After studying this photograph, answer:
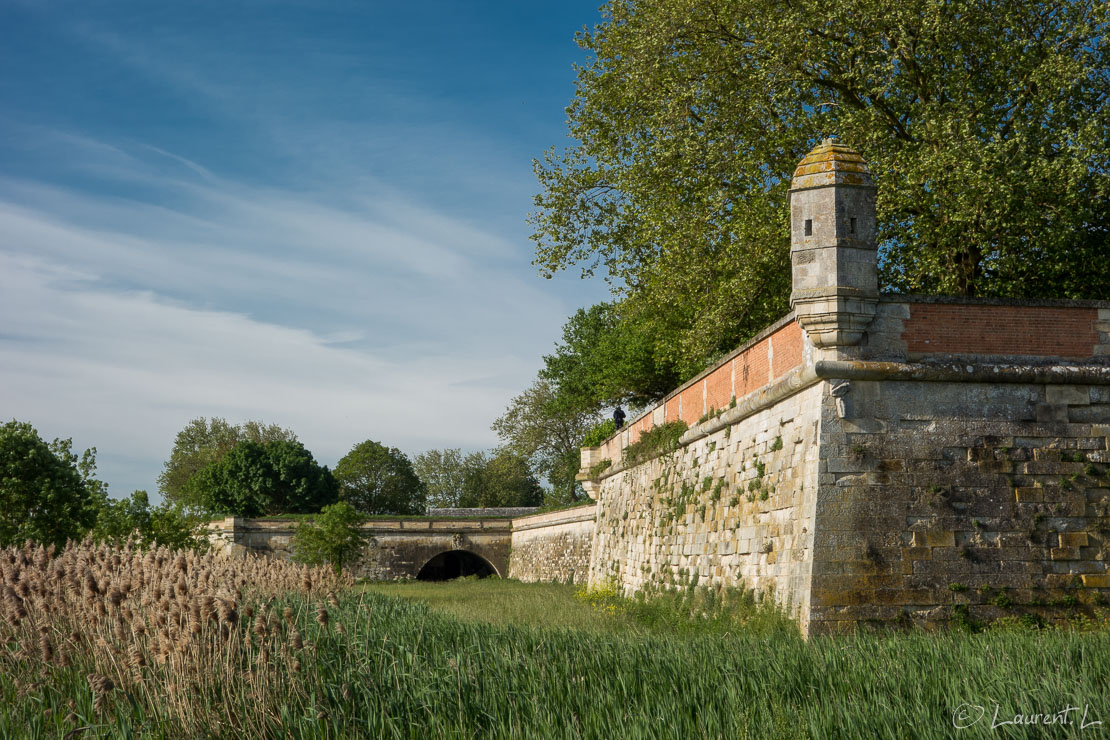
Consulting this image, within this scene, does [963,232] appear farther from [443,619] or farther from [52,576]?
[52,576]

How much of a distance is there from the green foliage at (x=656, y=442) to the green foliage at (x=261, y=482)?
3813 cm

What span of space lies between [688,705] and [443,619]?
5.14 meters

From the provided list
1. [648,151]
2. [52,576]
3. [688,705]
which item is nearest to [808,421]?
[688,705]

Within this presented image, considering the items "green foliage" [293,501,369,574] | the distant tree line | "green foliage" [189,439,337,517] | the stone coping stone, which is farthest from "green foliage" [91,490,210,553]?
"green foliage" [189,439,337,517]

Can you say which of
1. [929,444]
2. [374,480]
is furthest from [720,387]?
[374,480]

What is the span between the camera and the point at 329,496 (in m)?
55.9

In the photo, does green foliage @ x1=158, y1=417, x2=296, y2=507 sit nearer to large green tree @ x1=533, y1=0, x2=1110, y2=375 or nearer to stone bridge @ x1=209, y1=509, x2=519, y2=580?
stone bridge @ x1=209, y1=509, x2=519, y2=580

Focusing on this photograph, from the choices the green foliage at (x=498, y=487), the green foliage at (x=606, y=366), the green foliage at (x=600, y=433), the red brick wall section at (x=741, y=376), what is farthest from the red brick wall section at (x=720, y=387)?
the green foliage at (x=498, y=487)

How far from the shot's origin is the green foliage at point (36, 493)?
19.3 meters

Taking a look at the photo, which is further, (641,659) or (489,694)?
(641,659)

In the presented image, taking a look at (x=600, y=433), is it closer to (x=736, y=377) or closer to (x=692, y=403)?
(x=692, y=403)

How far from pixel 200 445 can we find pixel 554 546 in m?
43.9

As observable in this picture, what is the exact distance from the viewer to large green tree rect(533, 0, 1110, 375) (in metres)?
Answer: 15.2

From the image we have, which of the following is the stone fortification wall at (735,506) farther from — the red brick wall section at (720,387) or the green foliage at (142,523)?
the green foliage at (142,523)
